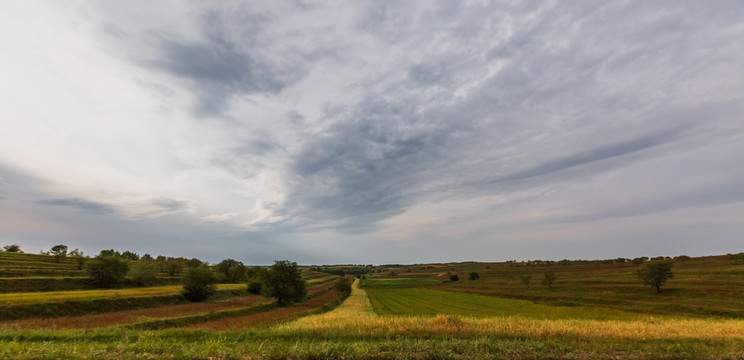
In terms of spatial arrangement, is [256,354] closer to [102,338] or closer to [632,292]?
[102,338]

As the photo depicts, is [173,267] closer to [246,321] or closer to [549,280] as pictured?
[246,321]

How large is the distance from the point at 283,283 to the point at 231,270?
59723mm

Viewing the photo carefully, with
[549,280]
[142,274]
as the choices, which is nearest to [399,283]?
[549,280]

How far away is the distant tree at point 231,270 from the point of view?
358 feet

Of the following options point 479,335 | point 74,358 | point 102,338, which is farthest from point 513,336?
point 102,338

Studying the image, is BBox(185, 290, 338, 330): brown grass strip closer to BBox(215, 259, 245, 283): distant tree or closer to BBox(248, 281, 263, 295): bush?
BBox(248, 281, 263, 295): bush

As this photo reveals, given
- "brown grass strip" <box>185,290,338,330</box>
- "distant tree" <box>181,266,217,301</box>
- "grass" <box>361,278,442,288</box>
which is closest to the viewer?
"brown grass strip" <box>185,290,338,330</box>

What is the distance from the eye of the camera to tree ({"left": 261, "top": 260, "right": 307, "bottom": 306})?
61344 millimetres

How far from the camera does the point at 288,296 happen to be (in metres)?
62.1

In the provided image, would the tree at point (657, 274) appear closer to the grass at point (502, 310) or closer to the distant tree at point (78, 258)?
the grass at point (502, 310)

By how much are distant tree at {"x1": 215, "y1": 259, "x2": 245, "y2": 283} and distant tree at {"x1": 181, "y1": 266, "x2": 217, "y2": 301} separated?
171ft

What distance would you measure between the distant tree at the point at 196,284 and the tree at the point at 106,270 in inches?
931

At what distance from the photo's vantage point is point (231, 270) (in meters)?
110

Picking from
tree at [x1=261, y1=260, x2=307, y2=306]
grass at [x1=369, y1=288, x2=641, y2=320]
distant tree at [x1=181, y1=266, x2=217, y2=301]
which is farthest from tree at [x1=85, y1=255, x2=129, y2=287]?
grass at [x1=369, y1=288, x2=641, y2=320]
